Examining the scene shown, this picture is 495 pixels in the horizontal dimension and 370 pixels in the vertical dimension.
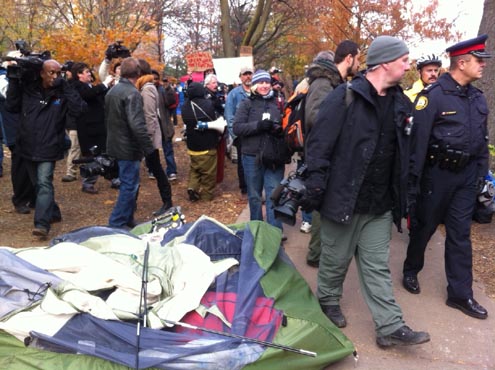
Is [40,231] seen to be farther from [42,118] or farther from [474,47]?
[474,47]

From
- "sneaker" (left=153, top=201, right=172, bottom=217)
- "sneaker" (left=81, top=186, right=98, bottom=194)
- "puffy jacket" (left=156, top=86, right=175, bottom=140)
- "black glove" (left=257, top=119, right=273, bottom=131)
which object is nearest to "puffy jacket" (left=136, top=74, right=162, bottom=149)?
"sneaker" (left=153, top=201, right=172, bottom=217)

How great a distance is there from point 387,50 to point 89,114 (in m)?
5.58

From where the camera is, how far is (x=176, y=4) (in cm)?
2355

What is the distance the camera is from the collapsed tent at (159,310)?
2.77m

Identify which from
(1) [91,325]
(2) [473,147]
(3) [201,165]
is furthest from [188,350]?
(3) [201,165]

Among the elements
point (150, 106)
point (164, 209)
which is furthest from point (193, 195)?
point (150, 106)

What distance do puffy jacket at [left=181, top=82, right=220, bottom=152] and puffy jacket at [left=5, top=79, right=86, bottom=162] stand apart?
189 centimetres

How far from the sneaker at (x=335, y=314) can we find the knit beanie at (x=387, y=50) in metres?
1.81

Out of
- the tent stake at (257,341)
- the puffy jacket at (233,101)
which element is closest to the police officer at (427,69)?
the puffy jacket at (233,101)

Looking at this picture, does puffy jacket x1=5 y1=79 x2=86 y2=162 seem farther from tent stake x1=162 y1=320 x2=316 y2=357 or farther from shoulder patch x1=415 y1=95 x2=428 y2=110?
shoulder patch x1=415 y1=95 x2=428 y2=110

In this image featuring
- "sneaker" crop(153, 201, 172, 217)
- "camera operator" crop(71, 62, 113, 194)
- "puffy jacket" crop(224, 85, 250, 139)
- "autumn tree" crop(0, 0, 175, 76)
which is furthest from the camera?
"autumn tree" crop(0, 0, 175, 76)

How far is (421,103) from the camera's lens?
3.91 m

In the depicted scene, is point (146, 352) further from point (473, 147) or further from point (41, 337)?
point (473, 147)

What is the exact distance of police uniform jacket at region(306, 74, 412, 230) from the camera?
3223mm
